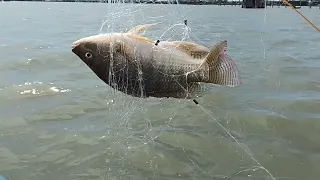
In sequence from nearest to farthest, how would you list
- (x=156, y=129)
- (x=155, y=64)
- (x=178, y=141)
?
(x=155, y=64) < (x=178, y=141) < (x=156, y=129)

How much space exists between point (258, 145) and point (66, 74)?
26.0 ft

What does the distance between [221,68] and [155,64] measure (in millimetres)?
515

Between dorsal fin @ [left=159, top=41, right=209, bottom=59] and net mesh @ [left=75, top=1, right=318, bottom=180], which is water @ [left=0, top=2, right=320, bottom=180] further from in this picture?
dorsal fin @ [left=159, top=41, right=209, bottom=59]

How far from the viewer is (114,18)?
3609 mm

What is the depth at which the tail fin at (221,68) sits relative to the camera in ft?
9.84

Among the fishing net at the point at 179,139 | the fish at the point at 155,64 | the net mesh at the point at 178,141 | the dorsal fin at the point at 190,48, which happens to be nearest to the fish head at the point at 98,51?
the fish at the point at 155,64

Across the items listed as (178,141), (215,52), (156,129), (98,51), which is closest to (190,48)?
(215,52)

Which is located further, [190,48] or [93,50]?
[190,48]

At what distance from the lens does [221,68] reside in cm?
303

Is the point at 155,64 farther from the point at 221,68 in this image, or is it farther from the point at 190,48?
the point at 221,68

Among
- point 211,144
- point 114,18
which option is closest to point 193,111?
point 211,144

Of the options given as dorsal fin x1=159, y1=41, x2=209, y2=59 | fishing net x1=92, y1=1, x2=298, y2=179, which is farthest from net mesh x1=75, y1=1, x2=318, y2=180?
dorsal fin x1=159, y1=41, x2=209, y2=59

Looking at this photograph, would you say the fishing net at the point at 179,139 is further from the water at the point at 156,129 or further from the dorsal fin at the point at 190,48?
the dorsal fin at the point at 190,48

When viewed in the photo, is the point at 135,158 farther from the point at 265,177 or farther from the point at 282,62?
the point at 282,62
